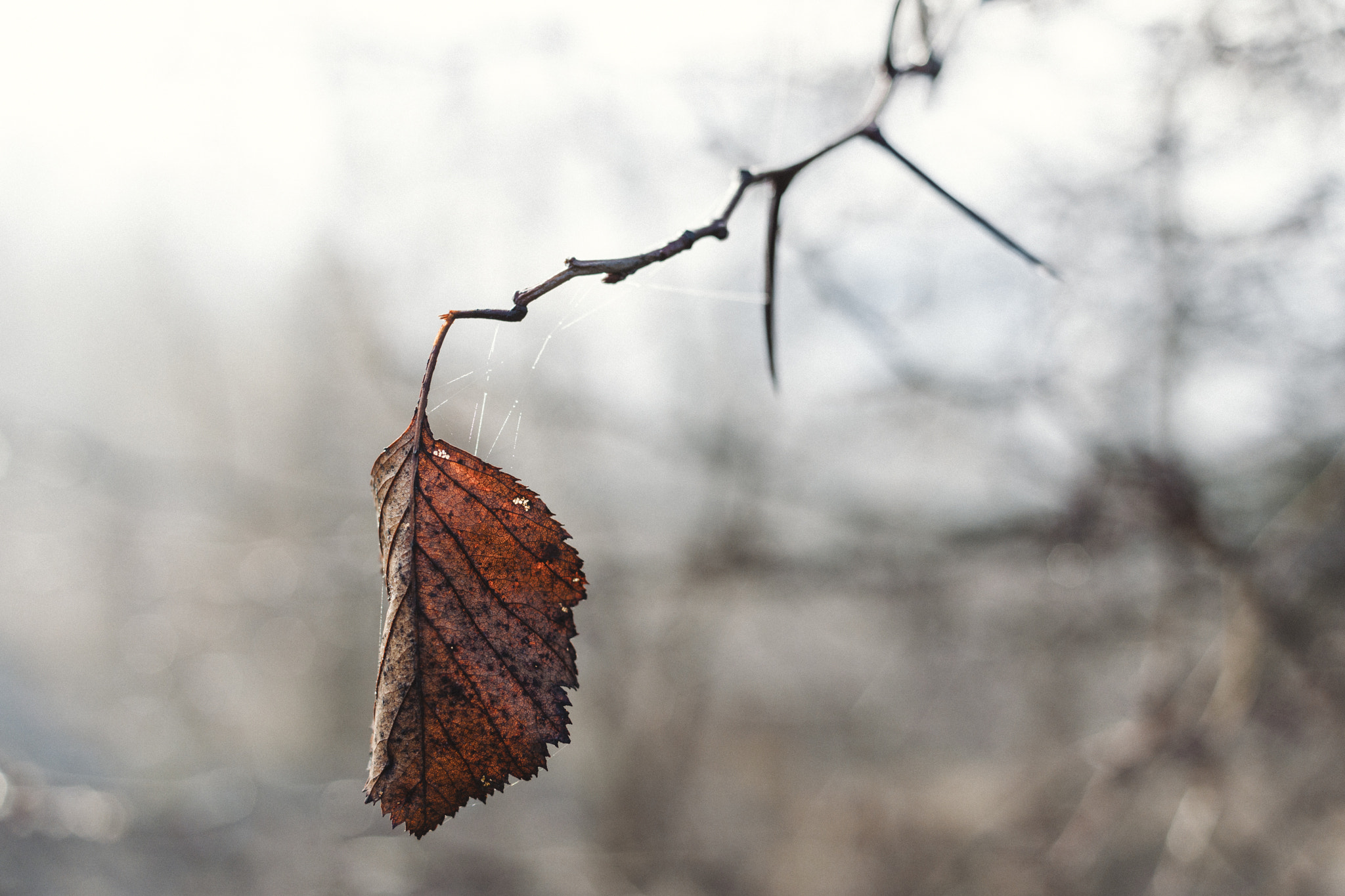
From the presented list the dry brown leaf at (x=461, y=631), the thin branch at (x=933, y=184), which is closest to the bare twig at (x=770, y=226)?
the thin branch at (x=933, y=184)

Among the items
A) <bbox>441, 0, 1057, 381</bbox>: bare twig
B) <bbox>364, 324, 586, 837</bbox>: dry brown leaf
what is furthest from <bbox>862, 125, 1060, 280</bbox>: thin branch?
<bbox>364, 324, 586, 837</bbox>: dry brown leaf

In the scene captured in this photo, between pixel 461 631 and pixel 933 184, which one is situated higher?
pixel 933 184

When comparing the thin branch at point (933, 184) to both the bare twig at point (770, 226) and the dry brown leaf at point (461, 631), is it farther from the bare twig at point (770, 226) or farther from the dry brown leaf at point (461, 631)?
the dry brown leaf at point (461, 631)

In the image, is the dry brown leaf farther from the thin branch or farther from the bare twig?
the thin branch

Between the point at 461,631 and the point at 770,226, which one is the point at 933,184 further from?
the point at 461,631

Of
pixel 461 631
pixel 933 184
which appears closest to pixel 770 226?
pixel 933 184

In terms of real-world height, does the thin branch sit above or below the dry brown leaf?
above

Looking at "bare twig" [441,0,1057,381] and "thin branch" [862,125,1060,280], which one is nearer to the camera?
"bare twig" [441,0,1057,381]

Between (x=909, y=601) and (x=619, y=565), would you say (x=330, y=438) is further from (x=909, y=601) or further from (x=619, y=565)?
(x=909, y=601)
